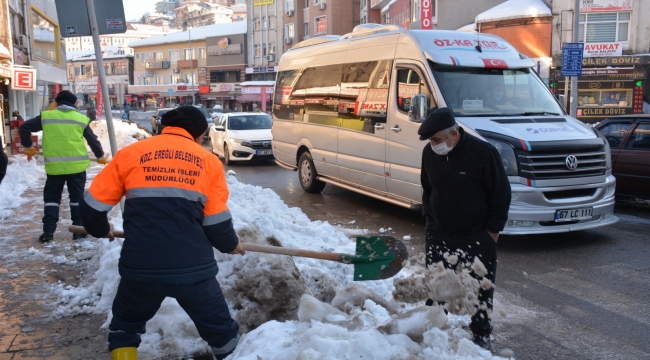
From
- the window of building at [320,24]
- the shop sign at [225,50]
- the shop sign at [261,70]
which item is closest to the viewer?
the window of building at [320,24]

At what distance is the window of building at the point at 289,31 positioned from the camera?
63688mm

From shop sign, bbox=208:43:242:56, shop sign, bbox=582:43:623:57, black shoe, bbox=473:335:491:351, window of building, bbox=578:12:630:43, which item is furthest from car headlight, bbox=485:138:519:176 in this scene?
shop sign, bbox=208:43:242:56

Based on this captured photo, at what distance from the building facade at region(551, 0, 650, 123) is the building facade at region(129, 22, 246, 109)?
4624cm

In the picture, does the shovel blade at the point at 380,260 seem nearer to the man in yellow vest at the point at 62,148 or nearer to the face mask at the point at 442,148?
the face mask at the point at 442,148

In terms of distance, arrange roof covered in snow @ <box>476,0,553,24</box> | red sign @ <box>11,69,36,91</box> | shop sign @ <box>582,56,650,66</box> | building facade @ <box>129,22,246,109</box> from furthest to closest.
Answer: building facade @ <box>129,22,246,109</box>
roof covered in snow @ <box>476,0,553,24</box>
shop sign @ <box>582,56,650,66</box>
red sign @ <box>11,69,36,91</box>

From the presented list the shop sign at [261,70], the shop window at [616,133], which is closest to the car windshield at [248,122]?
the shop window at [616,133]

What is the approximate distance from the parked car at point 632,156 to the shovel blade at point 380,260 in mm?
7023

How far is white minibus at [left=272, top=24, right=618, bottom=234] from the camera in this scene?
7.27m

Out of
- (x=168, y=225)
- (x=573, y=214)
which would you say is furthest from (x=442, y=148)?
(x=573, y=214)

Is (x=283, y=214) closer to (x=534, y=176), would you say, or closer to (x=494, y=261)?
(x=534, y=176)

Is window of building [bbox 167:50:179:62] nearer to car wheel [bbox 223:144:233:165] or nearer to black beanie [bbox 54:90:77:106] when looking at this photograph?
car wheel [bbox 223:144:233:165]

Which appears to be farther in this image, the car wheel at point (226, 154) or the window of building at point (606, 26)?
the window of building at point (606, 26)

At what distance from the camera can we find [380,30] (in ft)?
32.1

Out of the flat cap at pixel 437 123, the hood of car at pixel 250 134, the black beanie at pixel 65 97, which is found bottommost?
the hood of car at pixel 250 134
